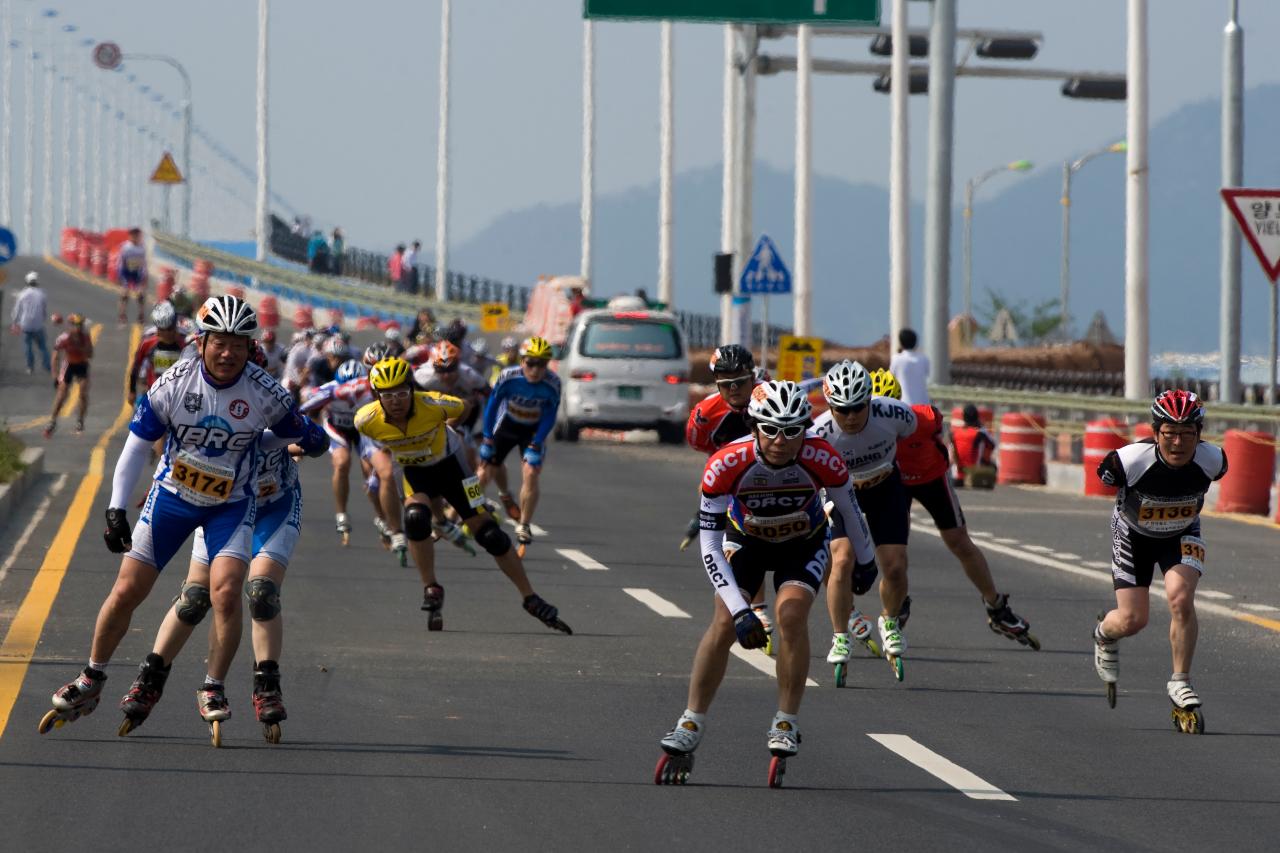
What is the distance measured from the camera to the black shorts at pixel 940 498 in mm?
13641

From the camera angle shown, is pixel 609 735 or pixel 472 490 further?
pixel 472 490

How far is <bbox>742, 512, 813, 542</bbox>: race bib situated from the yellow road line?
3020 millimetres

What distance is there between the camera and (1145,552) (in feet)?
37.7

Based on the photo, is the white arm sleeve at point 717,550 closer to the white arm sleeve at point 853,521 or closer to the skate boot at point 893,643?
the white arm sleeve at point 853,521

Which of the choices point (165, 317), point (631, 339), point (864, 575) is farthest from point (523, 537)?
point (631, 339)

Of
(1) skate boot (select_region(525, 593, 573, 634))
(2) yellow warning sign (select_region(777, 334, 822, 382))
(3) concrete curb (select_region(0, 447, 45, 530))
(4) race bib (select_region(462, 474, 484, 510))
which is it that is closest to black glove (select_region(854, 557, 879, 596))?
(1) skate boot (select_region(525, 593, 573, 634))

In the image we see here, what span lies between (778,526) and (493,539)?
459 cm

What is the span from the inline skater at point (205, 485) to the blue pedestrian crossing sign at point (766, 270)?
2580 cm

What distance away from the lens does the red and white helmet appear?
11062 mm

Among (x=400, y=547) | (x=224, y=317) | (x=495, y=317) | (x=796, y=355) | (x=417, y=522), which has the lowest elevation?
(x=400, y=547)

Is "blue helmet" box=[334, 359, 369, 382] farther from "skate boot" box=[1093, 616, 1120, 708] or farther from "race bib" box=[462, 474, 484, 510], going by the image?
"skate boot" box=[1093, 616, 1120, 708]

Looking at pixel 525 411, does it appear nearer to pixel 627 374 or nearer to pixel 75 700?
pixel 75 700

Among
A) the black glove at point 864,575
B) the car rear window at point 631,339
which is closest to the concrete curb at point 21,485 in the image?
the car rear window at point 631,339

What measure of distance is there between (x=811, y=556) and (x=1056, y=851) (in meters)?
2.01
